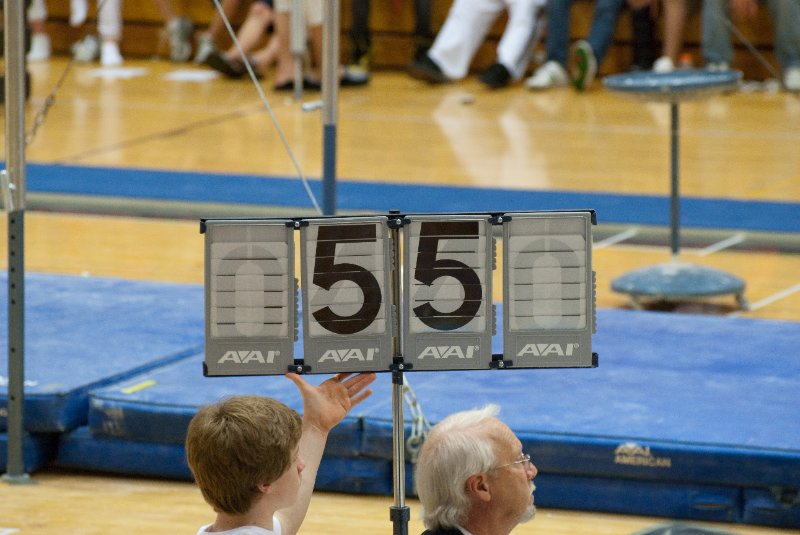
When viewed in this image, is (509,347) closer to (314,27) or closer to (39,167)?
(39,167)

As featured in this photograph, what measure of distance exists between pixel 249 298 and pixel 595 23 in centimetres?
830

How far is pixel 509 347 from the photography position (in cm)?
254

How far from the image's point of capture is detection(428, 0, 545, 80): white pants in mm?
10625

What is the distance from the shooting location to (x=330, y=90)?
4395 millimetres

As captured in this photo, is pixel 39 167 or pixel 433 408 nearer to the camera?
pixel 433 408

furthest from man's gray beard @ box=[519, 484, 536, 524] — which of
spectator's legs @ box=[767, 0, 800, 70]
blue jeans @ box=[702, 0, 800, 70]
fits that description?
spectator's legs @ box=[767, 0, 800, 70]

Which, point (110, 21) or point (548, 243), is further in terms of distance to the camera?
point (110, 21)

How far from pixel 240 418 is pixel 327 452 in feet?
5.46

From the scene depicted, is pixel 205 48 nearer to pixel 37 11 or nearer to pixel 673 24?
pixel 37 11

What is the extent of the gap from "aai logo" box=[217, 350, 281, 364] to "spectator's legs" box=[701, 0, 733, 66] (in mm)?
7911

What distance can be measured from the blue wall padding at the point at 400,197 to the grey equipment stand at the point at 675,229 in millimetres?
1142

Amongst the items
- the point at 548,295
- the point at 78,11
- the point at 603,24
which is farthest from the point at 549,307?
the point at 78,11

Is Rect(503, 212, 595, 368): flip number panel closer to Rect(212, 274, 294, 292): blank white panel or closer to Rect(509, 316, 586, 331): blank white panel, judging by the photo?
Rect(509, 316, 586, 331): blank white panel

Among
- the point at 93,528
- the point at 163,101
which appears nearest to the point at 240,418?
the point at 93,528
